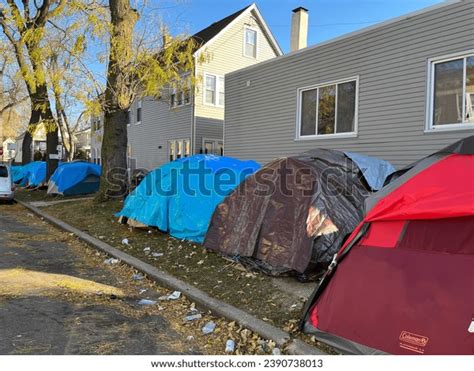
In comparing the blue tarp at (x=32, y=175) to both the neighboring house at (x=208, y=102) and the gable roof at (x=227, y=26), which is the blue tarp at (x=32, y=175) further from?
the gable roof at (x=227, y=26)

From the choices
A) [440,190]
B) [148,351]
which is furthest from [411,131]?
[148,351]

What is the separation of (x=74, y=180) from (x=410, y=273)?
55.6 feet

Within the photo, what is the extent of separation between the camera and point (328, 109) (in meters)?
10.7

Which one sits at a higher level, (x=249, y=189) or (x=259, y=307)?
(x=249, y=189)

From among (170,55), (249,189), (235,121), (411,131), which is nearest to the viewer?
(249,189)

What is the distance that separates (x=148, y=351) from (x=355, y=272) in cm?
211

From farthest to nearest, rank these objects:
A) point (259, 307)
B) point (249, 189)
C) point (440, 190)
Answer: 1. point (249, 189)
2. point (259, 307)
3. point (440, 190)

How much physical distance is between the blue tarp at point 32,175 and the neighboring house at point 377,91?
15.1 metres

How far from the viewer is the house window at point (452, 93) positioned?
25.2 ft

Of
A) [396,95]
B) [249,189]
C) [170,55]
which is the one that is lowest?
[249,189]

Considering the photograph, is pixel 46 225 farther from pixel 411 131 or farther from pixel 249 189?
pixel 411 131

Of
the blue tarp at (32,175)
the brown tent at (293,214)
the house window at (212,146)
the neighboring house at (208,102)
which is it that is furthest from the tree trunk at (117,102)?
the blue tarp at (32,175)

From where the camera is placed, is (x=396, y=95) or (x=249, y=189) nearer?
(x=249, y=189)

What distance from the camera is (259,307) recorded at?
4730 millimetres
